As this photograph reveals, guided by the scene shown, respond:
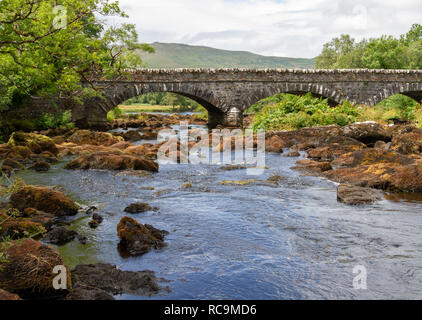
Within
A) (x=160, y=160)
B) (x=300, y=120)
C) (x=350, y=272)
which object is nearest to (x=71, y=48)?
(x=160, y=160)

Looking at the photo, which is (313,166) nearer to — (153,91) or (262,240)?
(262,240)

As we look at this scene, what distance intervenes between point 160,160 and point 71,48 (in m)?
6.22

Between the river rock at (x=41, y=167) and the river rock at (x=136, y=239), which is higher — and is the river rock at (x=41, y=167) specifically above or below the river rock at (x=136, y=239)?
above

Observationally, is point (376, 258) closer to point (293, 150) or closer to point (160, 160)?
point (160, 160)

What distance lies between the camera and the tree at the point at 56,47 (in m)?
7.23

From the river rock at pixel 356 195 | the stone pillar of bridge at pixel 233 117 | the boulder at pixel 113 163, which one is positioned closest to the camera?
the river rock at pixel 356 195

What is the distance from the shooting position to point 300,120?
2458cm

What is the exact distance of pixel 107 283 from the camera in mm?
5672

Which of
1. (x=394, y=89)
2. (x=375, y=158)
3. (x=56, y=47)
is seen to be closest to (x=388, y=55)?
(x=394, y=89)

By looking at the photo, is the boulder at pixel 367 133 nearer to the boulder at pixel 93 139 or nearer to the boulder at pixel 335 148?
the boulder at pixel 335 148

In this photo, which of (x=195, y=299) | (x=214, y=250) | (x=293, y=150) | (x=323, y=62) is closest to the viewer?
(x=195, y=299)

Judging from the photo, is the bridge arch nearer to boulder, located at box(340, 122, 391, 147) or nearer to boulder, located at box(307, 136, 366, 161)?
boulder, located at box(340, 122, 391, 147)

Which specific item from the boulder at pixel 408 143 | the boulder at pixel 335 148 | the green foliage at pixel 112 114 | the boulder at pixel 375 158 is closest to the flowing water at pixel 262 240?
the boulder at pixel 375 158

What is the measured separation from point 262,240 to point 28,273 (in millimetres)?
4040
